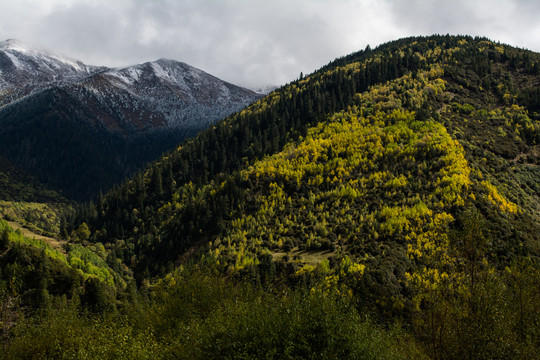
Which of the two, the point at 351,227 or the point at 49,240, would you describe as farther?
the point at 49,240

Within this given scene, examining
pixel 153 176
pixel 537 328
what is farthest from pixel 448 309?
pixel 153 176

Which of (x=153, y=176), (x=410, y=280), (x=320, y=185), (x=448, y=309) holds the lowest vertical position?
(x=410, y=280)

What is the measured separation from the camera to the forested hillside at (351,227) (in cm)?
2792

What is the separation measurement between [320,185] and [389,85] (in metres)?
67.1

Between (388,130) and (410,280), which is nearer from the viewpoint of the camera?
(410,280)

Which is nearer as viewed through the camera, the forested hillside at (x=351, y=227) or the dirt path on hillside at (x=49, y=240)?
the forested hillside at (x=351, y=227)

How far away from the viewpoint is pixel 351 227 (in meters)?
78.4

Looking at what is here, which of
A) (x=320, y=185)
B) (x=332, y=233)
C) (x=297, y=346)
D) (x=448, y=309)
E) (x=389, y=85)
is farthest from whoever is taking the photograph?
(x=389, y=85)

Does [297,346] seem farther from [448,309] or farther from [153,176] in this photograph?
[153,176]

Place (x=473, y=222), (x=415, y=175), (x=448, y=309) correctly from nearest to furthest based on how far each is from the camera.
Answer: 1. (x=473, y=222)
2. (x=448, y=309)
3. (x=415, y=175)

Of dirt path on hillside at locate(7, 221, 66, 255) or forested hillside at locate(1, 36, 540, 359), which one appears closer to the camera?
forested hillside at locate(1, 36, 540, 359)

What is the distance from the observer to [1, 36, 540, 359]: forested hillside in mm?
27922

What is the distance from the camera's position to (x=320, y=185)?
3846 inches

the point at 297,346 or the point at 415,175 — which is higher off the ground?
the point at 415,175
